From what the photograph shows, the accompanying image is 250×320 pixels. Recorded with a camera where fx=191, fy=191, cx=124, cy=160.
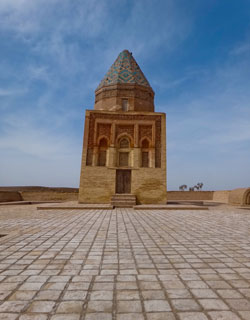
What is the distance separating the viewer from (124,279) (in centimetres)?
236

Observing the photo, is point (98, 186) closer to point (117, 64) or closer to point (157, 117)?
point (157, 117)

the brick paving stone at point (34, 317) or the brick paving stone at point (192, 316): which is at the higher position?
the brick paving stone at point (192, 316)

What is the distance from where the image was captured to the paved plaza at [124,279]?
1.73 m

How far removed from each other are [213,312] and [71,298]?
1.36 meters

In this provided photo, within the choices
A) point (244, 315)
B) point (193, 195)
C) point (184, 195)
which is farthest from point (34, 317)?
point (193, 195)

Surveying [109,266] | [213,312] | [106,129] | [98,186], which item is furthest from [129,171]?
[213,312]

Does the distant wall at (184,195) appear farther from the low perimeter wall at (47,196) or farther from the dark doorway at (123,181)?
the low perimeter wall at (47,196)

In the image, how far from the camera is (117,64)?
18.1 metres

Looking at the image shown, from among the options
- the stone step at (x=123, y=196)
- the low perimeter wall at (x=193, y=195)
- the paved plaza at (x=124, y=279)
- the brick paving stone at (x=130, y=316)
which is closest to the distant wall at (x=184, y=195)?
the low perimeter wall at (x=193, y=195)

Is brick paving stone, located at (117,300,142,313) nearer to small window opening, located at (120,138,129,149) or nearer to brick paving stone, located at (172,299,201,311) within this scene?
brick paving stone, located at (172,299,201,311)

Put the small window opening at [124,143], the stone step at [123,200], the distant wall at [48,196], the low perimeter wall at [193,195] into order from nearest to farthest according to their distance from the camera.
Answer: the stone step at [123,200] → the small window opening at [124,143] → the distant wall at [48,196] → the low perimeter wall at [193,195]

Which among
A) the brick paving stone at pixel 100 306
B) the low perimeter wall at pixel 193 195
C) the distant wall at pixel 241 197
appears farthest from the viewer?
the low perimeter wall at pixel 193 195

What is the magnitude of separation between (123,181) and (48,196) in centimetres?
936

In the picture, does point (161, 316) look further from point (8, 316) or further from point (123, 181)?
point (123, 181)
